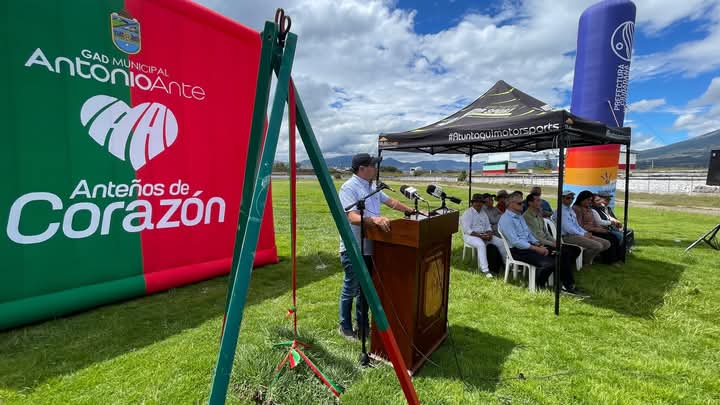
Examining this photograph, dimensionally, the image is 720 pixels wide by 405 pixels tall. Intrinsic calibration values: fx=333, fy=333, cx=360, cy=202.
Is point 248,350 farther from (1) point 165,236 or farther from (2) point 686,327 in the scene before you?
(2) point 686,327

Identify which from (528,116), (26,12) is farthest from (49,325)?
(528,116)

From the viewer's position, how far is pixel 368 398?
A: 257cm

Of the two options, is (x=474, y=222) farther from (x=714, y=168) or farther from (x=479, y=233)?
(x=714, y=168)

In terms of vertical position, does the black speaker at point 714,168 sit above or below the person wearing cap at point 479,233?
above

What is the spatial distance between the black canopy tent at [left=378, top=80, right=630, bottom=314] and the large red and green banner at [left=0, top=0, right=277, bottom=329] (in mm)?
3267

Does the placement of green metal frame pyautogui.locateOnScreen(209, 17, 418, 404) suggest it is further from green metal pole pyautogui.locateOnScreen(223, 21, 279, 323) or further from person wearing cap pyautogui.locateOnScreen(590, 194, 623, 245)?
person wearing cap pyautogui.locateOnScreen(590, 194, 623, 245)

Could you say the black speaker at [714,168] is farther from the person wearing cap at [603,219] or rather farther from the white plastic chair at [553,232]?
the white plastic chair at [553,232]

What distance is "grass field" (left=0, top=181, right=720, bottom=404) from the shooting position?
105 inches

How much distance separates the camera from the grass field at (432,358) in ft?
8.79

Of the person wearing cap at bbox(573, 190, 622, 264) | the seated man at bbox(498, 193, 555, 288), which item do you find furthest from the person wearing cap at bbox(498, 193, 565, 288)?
the person wearing cap at bbox(573, 190, 622, 264)

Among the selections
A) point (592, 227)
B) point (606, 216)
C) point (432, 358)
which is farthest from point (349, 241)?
point (606, 216)

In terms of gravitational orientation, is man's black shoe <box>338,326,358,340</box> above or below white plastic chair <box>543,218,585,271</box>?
below

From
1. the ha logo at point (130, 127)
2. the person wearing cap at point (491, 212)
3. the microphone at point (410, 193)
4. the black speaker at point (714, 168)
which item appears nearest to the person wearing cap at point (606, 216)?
the person wearing cap at point (491, 212)

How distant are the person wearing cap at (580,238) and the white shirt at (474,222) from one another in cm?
153
